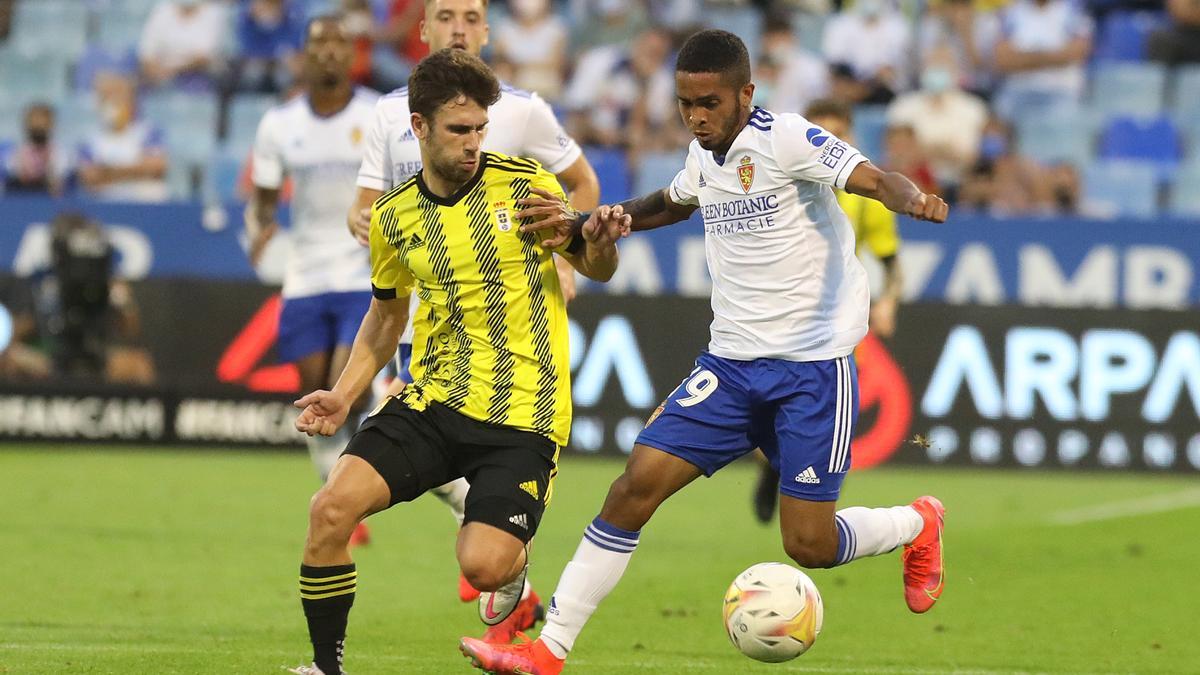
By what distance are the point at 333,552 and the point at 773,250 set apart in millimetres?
1816

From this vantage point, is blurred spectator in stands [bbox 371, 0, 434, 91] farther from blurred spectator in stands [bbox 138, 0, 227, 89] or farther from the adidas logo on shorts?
the adidas logo on shorts

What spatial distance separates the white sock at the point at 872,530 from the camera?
6.44 metres

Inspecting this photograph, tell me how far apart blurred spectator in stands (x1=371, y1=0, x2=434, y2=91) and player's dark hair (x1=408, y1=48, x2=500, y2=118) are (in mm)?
11458

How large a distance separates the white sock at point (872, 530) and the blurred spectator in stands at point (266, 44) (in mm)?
12188

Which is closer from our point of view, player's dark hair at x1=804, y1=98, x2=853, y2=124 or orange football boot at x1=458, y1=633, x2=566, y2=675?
orange football boot at x1=458, y1=633, x2=566, y2=675

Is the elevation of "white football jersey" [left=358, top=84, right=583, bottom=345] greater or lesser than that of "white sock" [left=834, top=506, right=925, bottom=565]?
greater

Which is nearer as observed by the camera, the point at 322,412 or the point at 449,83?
the point at 449,83

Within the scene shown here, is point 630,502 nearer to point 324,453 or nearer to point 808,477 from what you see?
point 808,477

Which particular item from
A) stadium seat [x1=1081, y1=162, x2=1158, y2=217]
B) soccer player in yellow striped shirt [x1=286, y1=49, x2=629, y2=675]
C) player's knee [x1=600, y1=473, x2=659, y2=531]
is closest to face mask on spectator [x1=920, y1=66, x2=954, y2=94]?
stadium seat [x1=1081, y1=162, x2=1158, y2=217]

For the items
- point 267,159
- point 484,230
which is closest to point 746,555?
point 267,159

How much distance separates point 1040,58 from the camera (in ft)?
56.8

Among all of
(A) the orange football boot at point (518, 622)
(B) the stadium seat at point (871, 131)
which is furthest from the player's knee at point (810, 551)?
(B) the stadium seat at point (871, 131)

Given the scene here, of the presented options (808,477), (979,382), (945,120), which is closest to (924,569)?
(808,477)

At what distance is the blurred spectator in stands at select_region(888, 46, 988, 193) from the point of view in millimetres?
16078
